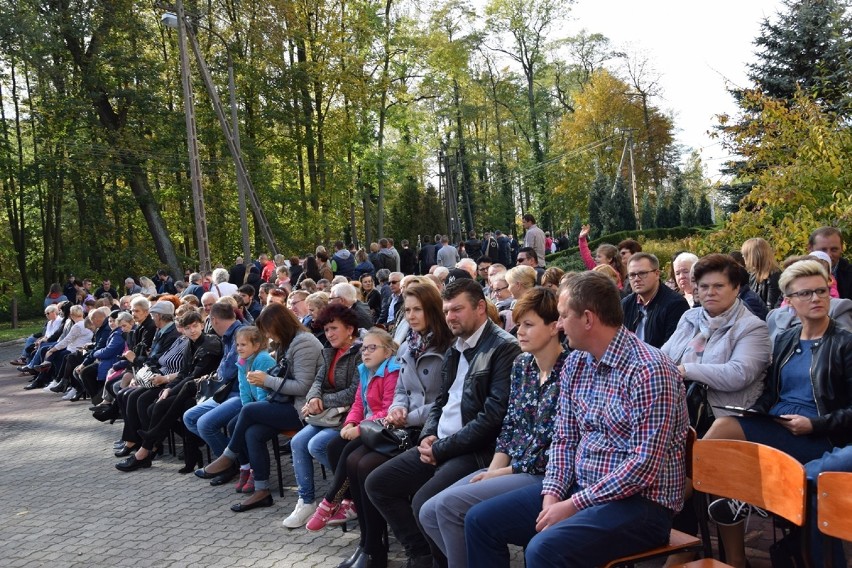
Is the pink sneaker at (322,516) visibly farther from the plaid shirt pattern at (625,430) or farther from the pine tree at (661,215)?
the pine tree at (661,215)

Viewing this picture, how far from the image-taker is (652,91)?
48844 millimetres

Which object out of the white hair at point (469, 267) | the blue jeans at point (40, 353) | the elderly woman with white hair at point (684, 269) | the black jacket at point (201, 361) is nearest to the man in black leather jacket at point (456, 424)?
the elderly woman with white hair at point (684, 269)

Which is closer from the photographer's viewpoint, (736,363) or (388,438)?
(736,363)

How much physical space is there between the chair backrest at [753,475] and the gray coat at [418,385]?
6.67 ft

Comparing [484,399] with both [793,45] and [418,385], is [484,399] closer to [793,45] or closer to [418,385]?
[418,385]

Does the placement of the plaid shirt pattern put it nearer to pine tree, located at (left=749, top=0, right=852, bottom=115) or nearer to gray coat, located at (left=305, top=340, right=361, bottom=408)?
gray coat, located at (left=305, top=340, right=361, bottom=408)

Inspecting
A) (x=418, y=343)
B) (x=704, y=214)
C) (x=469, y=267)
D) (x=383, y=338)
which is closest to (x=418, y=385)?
(x=418, y=343)

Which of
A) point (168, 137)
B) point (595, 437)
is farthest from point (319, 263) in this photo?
point (168, 137)

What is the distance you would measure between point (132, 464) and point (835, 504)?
6.78 meters

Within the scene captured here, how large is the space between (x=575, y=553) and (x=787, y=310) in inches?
102

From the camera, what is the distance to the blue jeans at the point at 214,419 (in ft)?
22.4

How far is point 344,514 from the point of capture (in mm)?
5527

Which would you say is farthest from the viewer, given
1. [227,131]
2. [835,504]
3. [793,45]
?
[227,131]

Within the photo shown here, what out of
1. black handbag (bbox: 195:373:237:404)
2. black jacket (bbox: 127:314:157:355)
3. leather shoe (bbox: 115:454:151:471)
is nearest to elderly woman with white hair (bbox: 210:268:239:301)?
black jacket (bbox: 127:314:157:355)
